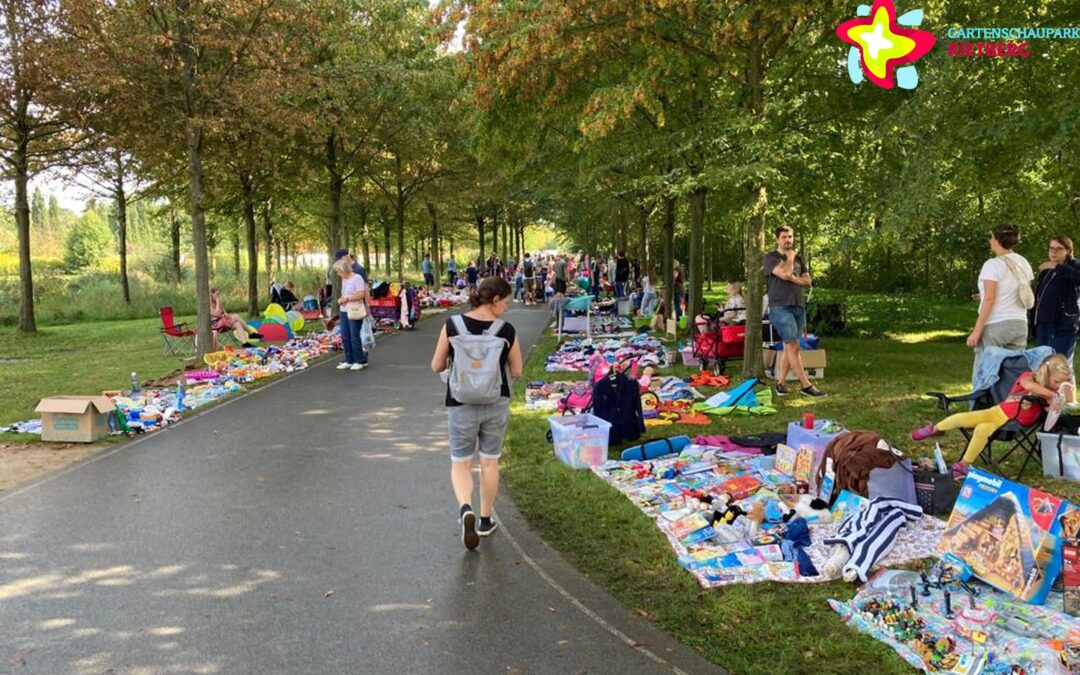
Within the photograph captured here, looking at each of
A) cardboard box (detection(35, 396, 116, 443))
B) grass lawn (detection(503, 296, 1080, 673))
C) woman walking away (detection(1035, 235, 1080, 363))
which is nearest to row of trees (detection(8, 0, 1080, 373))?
woman walking away (detection(1035, 235, 1080, 363))

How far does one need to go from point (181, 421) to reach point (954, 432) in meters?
8.60

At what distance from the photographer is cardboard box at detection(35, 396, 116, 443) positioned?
818 centimetres

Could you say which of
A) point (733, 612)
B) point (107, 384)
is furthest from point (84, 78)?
point (733, 612)

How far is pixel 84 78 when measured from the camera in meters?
12.4

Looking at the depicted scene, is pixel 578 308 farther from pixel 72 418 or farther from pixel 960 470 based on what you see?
pixel 960 470

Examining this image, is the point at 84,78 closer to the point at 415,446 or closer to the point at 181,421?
the point at 181,421

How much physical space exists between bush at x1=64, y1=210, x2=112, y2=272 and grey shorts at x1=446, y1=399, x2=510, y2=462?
56.7 metres

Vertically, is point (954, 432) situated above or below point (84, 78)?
below

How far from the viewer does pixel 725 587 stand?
4418mm

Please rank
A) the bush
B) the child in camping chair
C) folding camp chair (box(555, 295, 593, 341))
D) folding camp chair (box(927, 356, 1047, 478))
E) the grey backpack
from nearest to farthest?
the grey backpack < the child in camping chair < folding camp chair (box(927, 356, 1047, 478)) < folding camp chair (box(555, 295, 593, 341)) < the bush

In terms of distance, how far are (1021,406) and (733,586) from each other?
310 cm

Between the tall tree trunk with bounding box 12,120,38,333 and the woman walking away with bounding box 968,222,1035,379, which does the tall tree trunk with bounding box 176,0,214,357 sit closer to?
the tall tree trunk with bounding box 12,120,38,333

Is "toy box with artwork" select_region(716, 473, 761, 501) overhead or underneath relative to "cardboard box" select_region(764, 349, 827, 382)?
underneath

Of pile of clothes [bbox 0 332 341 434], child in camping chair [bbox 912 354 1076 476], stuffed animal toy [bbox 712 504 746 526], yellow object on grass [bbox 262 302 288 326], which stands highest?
yellow object on grass [bbox 262 302 288 326]
